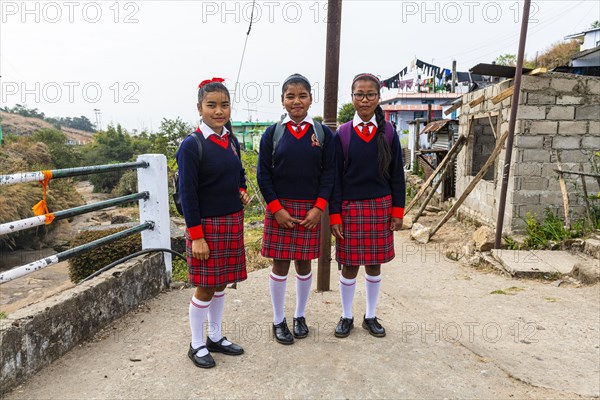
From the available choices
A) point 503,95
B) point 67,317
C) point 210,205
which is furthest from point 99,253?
point 503,95

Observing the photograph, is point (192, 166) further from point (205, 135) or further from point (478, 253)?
point (478, 253)

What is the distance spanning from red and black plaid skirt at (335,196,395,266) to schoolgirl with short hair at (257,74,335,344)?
0.70 feet

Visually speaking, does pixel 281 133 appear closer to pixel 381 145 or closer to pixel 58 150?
pixel 381 145

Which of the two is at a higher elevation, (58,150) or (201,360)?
(58,150)

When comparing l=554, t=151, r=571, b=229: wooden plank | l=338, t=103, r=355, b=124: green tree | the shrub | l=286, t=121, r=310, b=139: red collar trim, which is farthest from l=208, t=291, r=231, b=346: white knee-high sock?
l=338, t=103, r=355, b=124: green tree

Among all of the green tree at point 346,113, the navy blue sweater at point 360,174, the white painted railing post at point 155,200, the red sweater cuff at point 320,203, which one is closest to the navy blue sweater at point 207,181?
the red sweater cuff at point 320,203

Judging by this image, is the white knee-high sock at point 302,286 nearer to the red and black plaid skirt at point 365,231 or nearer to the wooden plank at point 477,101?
the red and black plaid skirt at point 365,231

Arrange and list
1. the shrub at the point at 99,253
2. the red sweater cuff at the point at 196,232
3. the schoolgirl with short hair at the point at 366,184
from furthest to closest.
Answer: the shrub at the point at 99,253, the schoolgirl with short hair at the point at 366,184, the red sweater cuff at the point at 196,232

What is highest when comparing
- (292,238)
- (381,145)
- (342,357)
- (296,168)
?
(381,145)

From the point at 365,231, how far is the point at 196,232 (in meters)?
1.10

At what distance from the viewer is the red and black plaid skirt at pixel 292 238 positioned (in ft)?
8.61

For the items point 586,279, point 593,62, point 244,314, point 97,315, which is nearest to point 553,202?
point 586,279

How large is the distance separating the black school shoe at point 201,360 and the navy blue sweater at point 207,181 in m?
0.73

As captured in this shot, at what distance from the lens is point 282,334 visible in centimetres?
277
